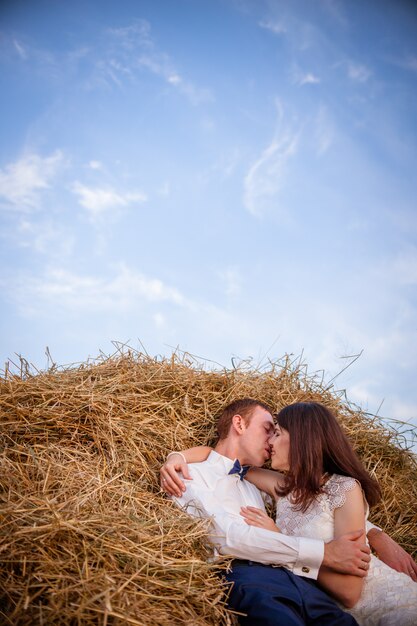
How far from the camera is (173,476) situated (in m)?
3.48

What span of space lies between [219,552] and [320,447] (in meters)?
1.03

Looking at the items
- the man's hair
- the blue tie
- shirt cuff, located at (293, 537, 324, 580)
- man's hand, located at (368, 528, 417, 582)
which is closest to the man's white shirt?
shirt cuff, located at (293, 537, 324, 580)

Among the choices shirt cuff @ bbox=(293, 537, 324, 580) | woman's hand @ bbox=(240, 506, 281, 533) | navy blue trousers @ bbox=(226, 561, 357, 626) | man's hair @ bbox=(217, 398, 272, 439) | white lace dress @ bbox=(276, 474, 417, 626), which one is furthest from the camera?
man's hair @ bbox=(217, 398, 272, 439)

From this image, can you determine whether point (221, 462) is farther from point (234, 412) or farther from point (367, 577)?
point (367, 577)

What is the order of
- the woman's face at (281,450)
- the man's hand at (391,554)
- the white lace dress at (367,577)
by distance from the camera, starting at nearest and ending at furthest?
Result: 1. the white lace dress at (367,577)
2. the man's hand at (391,554)
3. the woman's face at (281,450)

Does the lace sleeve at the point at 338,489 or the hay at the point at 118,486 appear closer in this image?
the hay at the point at 118,486

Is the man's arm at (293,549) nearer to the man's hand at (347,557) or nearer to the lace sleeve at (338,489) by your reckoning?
the man's hand at (347,557)

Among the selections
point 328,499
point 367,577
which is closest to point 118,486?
point 328,499

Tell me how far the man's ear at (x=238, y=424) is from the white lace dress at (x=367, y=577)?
65cm

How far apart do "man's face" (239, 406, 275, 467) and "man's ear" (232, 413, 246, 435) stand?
0.13ft

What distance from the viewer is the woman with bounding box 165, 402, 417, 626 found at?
2.92m

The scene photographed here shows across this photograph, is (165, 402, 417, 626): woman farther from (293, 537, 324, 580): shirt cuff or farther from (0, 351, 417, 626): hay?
(0, 351, 417, 626): hay

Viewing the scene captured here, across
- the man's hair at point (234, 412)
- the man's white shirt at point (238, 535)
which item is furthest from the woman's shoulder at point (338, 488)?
the man's hair at point (234, 412)

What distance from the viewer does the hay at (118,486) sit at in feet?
7.40
